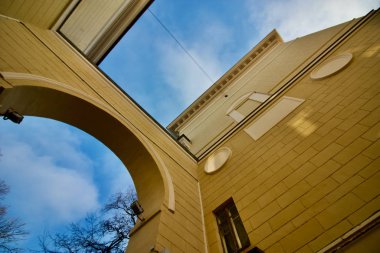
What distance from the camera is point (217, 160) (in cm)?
820

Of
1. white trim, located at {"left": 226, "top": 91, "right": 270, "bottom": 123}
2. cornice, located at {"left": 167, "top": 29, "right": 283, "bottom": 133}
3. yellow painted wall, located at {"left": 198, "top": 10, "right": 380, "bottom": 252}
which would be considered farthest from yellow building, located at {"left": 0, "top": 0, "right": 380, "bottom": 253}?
cornice, located at {"left": 167, "top": 29, "right": 283, "bottom": 133}

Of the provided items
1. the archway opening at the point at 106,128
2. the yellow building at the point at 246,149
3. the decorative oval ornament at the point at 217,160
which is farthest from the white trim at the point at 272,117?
the archway opening at the point at 106,128

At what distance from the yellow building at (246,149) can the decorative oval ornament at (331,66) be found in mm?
45

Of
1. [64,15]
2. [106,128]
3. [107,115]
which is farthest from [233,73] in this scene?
[107,115]

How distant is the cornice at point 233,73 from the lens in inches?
746

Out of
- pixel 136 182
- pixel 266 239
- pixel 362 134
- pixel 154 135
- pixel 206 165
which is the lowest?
pixel 266 239

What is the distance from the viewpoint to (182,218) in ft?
18.6

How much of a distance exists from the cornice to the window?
42.5ft

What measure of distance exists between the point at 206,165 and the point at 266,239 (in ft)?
13.4

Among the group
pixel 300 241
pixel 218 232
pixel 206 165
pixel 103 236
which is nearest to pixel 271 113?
pixel 206 165

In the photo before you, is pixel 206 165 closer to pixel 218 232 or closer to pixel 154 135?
pixel 154 135

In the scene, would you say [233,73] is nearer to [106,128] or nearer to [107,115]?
[106,128]

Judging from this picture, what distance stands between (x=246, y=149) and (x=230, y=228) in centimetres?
245

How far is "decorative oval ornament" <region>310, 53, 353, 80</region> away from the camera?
678 cm
